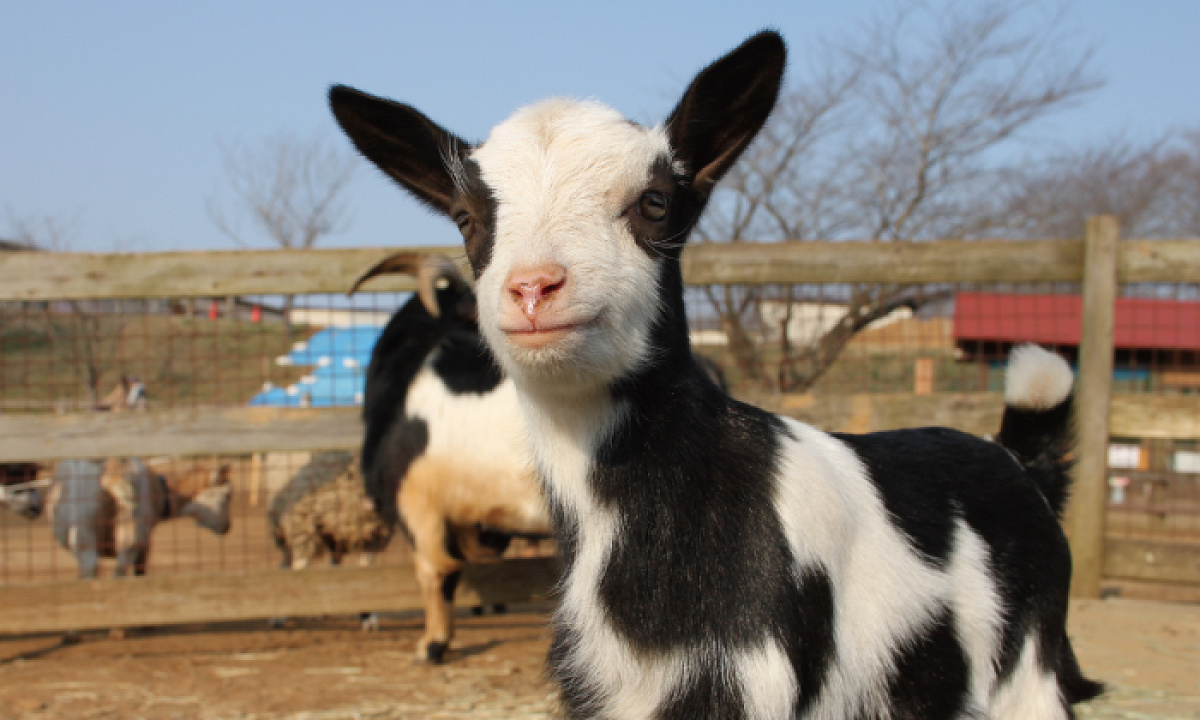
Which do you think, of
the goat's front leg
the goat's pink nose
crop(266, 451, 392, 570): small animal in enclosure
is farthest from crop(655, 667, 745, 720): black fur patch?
crop(266, 451, 392, 570): small animal in enclosure

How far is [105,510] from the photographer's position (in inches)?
248

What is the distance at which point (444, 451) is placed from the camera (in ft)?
15.2

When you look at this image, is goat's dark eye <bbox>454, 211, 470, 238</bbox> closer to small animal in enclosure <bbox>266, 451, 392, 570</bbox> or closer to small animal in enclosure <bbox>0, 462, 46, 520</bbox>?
small animal in enclosure <bbox>266, 451, 392, 570</bbox>

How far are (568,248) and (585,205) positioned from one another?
15 centimetres

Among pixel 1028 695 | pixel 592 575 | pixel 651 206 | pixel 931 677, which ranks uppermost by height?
pixel 651 206

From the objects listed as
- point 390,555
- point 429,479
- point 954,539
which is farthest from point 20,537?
point 954,539

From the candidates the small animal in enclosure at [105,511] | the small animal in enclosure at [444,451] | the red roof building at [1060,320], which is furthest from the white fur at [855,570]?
the red roof building at [1060,320]

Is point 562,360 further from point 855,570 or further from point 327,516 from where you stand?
point 327,516

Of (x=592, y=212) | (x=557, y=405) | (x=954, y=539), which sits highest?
(x=592, y=212)

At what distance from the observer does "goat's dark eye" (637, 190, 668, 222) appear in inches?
81.3

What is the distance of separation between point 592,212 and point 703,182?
41cm

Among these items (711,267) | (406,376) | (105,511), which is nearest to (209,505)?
(105,511)

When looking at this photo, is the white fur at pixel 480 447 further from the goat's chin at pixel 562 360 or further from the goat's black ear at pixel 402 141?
the goat's chin at pixel 562 360

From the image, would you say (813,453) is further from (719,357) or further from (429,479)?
(719,357)
